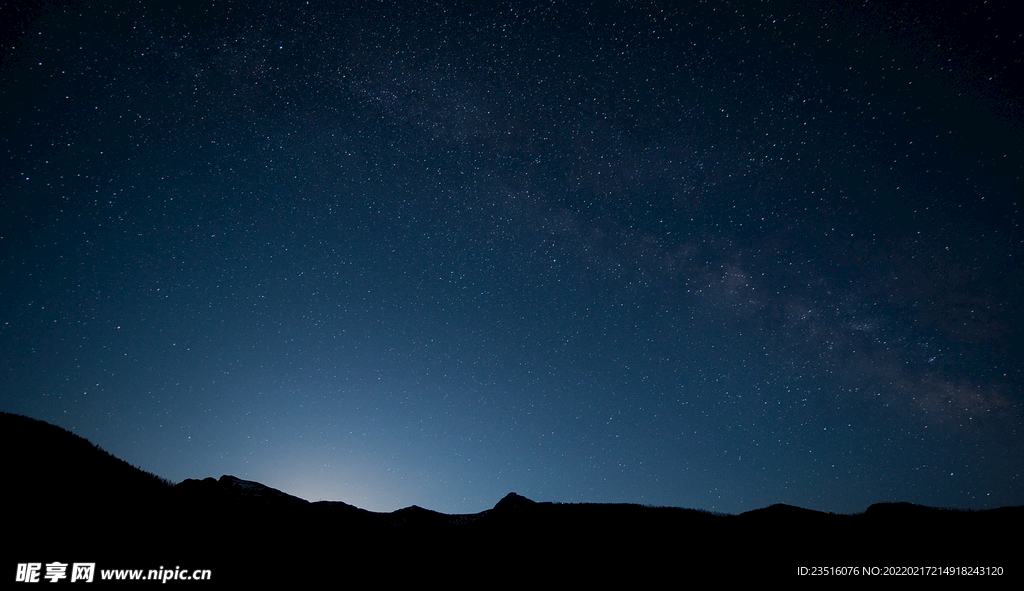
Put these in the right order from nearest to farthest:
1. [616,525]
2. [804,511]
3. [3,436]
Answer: [3,436] < [616,525] < [804,511]

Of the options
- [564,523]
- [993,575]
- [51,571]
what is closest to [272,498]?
[51,571]

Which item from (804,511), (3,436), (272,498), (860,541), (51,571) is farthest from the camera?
(272,498)

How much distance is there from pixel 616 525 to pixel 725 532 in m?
4.23

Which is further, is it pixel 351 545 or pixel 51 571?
pixel 351 545

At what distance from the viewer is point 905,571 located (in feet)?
33.4

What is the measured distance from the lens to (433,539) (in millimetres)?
15172

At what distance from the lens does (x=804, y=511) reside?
16.7 metres

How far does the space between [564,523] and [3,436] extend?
775 inches

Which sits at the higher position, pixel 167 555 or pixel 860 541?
pixel 167 555

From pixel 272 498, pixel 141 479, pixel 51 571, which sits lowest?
pixel 272 498

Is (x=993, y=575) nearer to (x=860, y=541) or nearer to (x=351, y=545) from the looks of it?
(x=860, y=541)

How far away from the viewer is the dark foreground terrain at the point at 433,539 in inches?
346

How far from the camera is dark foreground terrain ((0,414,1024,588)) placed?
346 inches

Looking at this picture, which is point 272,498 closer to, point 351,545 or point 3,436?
point 351,545
